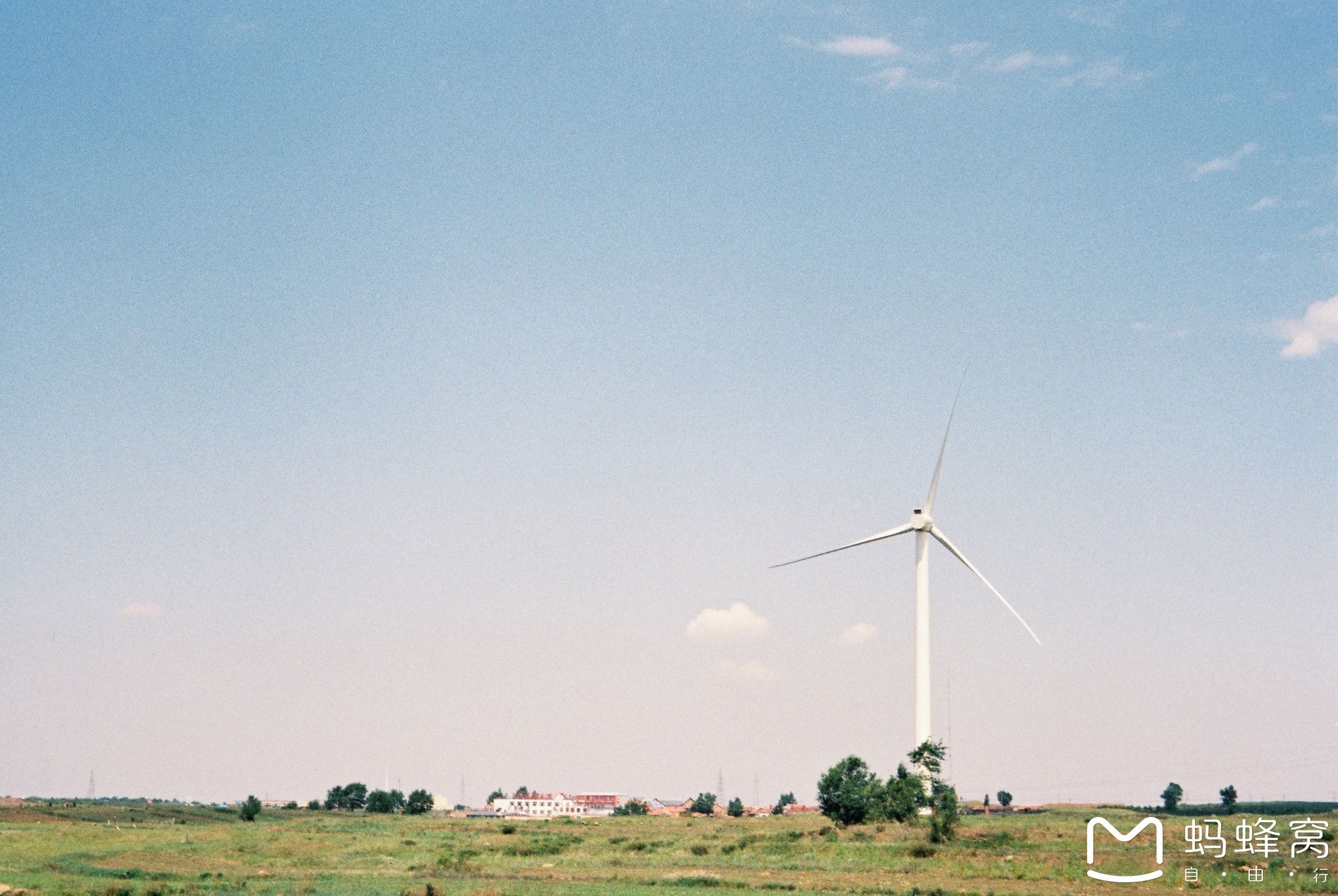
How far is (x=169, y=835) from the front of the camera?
115m

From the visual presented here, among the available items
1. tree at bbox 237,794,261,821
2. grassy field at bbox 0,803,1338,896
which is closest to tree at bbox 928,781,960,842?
grassy field at bbox 0,803,1338,896

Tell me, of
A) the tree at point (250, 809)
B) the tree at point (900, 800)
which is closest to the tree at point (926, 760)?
the tree at point (900, 800)

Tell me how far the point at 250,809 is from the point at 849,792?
279 feet

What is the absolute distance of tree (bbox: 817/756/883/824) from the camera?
114812mm

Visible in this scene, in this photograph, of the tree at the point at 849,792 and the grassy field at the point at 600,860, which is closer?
the grassy field at the point at 600,860

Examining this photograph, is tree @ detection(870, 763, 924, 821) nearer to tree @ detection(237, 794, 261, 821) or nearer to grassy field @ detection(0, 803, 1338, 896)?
grassy field @ detection(0, 803, 1338, 896)

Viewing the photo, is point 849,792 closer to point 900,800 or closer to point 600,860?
point 900,800

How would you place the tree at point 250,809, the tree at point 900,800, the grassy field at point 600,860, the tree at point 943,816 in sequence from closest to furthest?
the grassy field at point 600,860
the tree at point 943,816
the tree at point 900,800
the tree at point 250,809

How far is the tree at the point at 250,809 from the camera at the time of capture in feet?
527

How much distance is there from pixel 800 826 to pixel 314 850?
4329 centimetres

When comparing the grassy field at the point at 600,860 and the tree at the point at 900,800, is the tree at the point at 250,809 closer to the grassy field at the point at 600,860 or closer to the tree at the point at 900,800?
the grassy field at the point at 600,860

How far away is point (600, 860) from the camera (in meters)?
94.3

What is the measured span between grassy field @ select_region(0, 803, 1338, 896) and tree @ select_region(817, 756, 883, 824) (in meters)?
3.27

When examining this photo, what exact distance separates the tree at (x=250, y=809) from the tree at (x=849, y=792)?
78.9 metres
